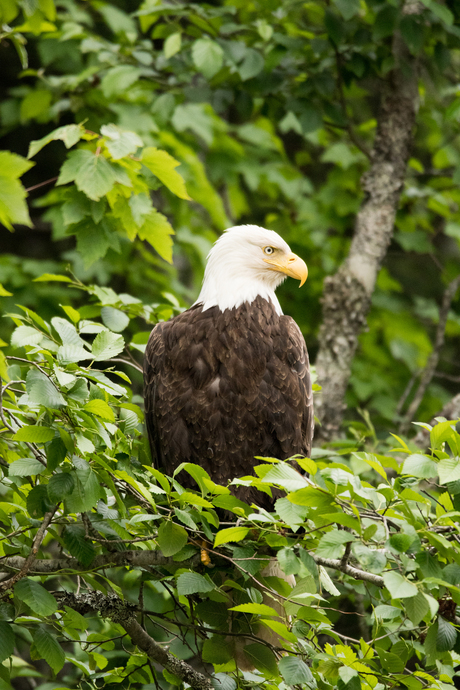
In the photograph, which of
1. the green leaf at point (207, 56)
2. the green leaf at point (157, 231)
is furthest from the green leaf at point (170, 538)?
the green leaf at point (207, 56)

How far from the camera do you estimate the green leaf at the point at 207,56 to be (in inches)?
145

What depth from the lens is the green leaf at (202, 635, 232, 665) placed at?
6.96 feet

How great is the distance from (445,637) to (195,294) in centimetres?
412

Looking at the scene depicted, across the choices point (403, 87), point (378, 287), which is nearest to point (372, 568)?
point (403, 87)

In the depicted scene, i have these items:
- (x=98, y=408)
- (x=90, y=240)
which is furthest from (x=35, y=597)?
(x=90, y=240)

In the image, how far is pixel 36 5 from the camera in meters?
2.43

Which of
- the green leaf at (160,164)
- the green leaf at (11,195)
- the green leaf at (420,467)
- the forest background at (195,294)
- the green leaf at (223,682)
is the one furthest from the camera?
the green leaf at (160,164)

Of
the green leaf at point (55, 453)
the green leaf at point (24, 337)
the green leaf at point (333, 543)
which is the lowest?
the green leaf at point (55, 453)

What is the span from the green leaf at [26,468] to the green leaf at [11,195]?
0.79 meters

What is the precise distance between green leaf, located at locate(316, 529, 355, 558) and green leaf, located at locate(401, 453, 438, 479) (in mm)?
222

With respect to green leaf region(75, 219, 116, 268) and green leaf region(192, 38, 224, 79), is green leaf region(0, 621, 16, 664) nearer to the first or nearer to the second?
green leaf region(75, 219, 116, 268)

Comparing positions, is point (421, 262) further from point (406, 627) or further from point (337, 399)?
point (406, 627)

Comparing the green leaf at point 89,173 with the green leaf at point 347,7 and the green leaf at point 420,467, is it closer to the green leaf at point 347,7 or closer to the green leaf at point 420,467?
the green leaf at point 420,467

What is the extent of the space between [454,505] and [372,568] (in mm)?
302
